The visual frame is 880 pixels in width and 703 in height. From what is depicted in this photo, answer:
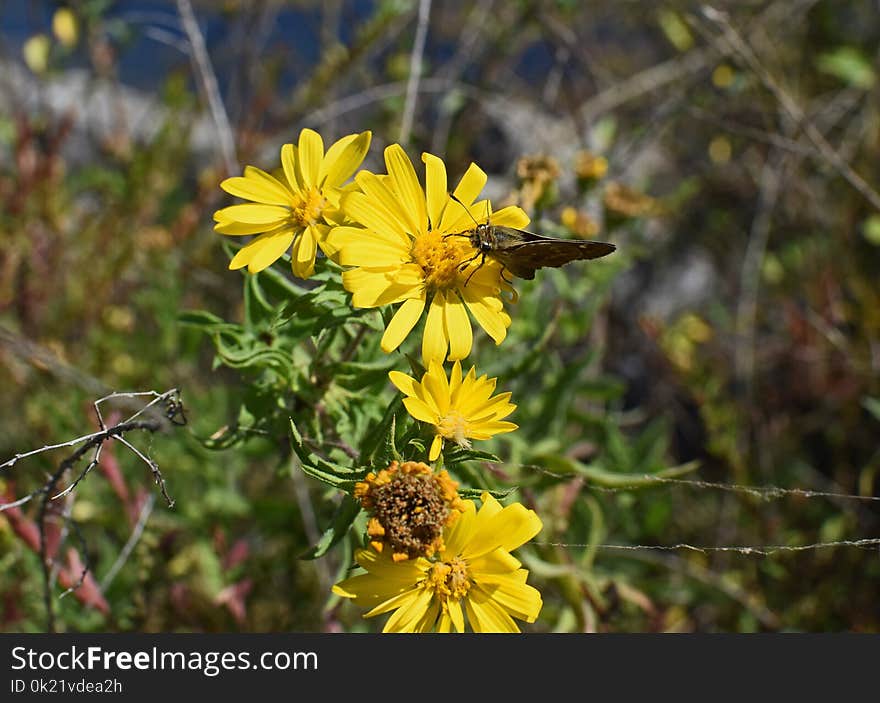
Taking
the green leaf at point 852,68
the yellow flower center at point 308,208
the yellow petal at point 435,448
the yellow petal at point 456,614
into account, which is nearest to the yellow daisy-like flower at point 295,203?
the yellow flower center at point 308,208

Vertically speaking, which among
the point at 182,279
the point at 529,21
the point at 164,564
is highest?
the point at 529,21

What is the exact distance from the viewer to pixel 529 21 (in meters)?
3.31

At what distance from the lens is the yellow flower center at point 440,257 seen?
1368 millimetres

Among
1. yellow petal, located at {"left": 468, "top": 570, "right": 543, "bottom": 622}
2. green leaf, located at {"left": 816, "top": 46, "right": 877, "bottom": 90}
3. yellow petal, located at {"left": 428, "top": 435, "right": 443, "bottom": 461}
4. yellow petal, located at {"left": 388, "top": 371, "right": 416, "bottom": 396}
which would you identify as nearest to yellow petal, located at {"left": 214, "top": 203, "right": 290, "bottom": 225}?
yellow petal, located at {"left": 388, "top": 371, "right": 416, "bottom": 396}

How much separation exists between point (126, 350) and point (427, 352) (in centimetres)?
209

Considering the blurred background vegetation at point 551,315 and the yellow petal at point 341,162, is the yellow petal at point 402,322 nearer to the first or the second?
the blurred background vegetation at point 551,315

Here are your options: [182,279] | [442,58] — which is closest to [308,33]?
[442,58]

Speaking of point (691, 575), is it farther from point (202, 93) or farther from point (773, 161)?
point (202, 93)

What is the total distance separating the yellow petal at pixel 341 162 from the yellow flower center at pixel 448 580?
26.2 inches

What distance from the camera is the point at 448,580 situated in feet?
4.39

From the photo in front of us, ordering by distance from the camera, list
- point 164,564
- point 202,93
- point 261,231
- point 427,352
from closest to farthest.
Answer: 1. point 427,352
2. point 261,231
3. point 164,564
4. point 202,93

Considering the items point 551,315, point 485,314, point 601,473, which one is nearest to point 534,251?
point 485,314

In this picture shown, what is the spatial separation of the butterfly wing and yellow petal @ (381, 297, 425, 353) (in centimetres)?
16

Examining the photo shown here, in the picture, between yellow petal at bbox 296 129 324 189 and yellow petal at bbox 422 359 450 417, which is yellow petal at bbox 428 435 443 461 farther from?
yellow petal at bbox 296 129 324 189
